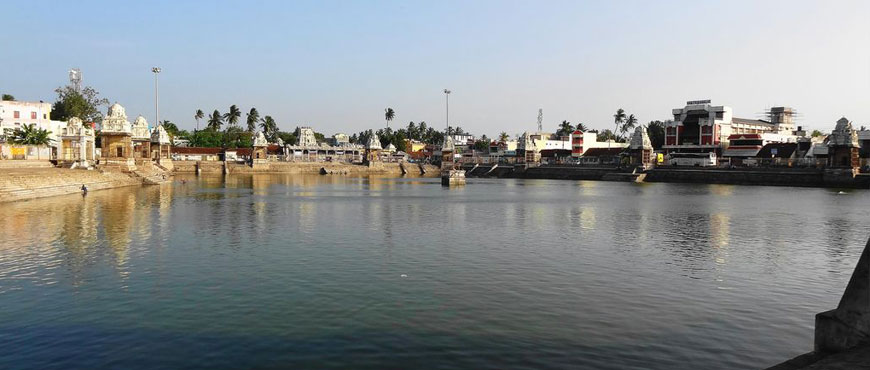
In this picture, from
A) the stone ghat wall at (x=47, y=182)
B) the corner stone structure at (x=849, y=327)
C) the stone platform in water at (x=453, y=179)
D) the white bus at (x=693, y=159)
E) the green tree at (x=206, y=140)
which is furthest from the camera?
the green tree at (x=206, y=140)

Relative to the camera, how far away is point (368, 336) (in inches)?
525

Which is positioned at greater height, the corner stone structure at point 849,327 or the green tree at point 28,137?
the green tree at point 28,137

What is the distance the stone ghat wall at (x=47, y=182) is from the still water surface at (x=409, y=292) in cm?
1431

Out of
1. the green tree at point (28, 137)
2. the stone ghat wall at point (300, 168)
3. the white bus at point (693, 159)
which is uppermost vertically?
the green tree at point (28, 137)

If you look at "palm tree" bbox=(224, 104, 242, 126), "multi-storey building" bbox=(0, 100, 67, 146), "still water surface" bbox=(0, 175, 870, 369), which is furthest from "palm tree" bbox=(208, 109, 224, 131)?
"still water surface" bbox=(0, 175, 870, 369)

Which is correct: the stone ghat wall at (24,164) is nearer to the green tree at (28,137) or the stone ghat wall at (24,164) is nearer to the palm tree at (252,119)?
the green tree at (28,137)

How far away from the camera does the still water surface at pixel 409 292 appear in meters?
12.3

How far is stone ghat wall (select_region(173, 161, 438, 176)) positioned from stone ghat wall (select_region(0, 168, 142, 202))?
48837mm

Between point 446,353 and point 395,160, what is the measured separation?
146 m

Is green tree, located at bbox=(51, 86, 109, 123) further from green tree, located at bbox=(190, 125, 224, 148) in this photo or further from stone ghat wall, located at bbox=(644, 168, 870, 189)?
stone ghat wall, located at bbox=(644, 168, 870, 189)

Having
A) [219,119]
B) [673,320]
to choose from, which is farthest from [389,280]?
[219,119]

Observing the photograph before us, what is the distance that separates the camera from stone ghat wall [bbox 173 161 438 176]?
398 ft

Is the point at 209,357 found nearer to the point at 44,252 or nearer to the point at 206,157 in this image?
the point at 44,252

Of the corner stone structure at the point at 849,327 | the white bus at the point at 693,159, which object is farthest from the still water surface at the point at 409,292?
the white bus at the point at 693,159
